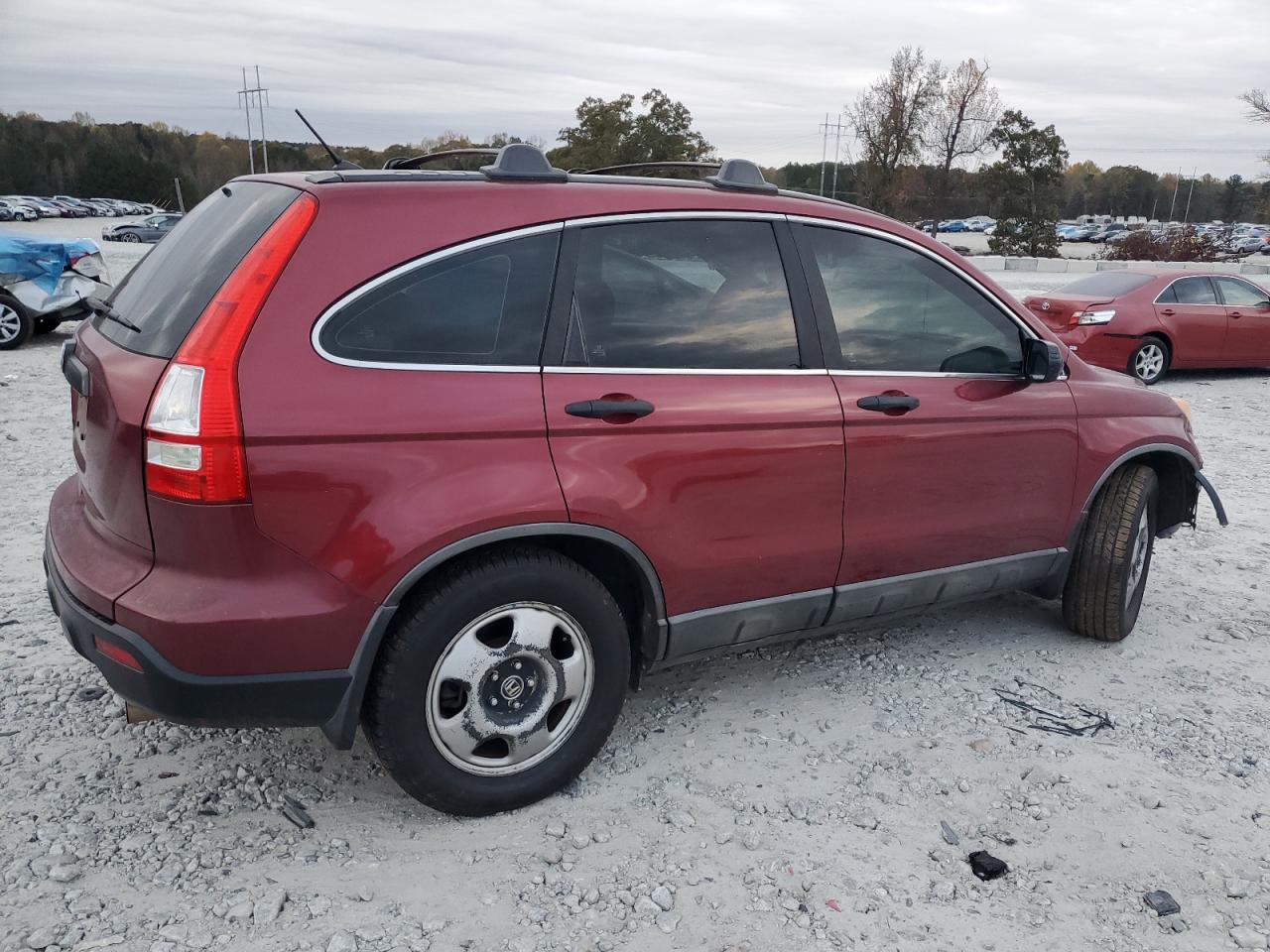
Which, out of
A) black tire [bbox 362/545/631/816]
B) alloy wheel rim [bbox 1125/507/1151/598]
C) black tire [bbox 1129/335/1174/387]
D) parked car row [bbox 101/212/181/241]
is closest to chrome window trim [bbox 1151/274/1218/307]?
black tire [bbox 1129/335/1174/387]

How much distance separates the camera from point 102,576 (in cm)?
269

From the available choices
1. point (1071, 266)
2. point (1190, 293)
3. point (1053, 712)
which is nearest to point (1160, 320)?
point (1190, 293)

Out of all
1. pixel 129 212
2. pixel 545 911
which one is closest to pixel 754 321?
pixel 545 911

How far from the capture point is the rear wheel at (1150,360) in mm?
12141

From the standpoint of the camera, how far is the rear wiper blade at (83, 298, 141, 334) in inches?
113

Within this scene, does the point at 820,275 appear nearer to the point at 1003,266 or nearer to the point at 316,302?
the point at 316,302

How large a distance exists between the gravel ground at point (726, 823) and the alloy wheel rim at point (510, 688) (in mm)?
231

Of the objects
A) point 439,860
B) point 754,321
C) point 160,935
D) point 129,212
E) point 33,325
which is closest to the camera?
point 160,935

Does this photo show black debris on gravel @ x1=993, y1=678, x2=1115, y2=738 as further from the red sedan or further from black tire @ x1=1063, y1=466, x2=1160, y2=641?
the red sedan

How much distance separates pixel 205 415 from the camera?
2455mm

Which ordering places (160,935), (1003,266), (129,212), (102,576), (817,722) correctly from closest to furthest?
(160,935)
(102,576)
(817,722)
(1003,266)
(129,212)

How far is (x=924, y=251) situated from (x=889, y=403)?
64 cm

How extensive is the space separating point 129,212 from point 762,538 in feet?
268

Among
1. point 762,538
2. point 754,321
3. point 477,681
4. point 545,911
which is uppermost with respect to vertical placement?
point 754,321
